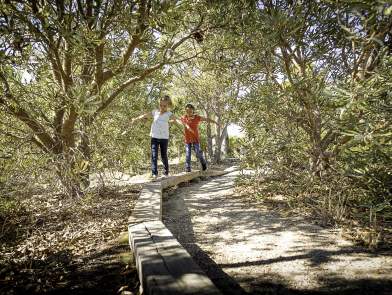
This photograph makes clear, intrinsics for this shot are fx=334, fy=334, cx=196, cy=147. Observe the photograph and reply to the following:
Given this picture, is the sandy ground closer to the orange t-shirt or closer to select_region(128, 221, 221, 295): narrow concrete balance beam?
select_region(128, 221, 221, 295): narrow concrete balance beam

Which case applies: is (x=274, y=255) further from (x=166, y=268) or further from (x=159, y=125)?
(x=159, y=125)

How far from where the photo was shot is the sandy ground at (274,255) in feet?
9.43

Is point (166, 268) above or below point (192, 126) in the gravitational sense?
below

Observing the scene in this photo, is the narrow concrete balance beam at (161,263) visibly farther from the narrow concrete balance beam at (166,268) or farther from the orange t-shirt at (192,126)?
the orange t-shirt at (192,126)

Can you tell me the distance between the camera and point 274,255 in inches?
144

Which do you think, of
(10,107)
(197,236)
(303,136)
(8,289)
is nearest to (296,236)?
(197,236)

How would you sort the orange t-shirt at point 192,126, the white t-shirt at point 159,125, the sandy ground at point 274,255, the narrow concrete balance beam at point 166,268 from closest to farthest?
the narrow concrete balance beam at point 166,268
the sandy ground at point 274,255
the white t-shirt at point 159,125
the orange t-shirt at point 192,126

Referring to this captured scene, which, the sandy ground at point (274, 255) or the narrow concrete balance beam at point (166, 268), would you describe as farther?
the sandy ground at point (274, 255)

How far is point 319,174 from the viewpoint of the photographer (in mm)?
5836

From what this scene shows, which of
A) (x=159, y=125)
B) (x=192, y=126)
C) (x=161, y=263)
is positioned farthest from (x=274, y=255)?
(x=192, y=126)

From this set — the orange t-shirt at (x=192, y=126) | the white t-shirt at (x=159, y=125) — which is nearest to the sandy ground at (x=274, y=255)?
the white t-shirt at (x=159, y=125)

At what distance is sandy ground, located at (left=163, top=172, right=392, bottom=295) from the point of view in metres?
2.88

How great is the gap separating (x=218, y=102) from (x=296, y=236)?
45.6 ft

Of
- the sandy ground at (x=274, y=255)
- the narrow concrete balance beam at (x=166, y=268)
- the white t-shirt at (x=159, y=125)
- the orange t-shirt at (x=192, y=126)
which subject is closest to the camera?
the narrow concrete balance beam at (x=166, y=268)
